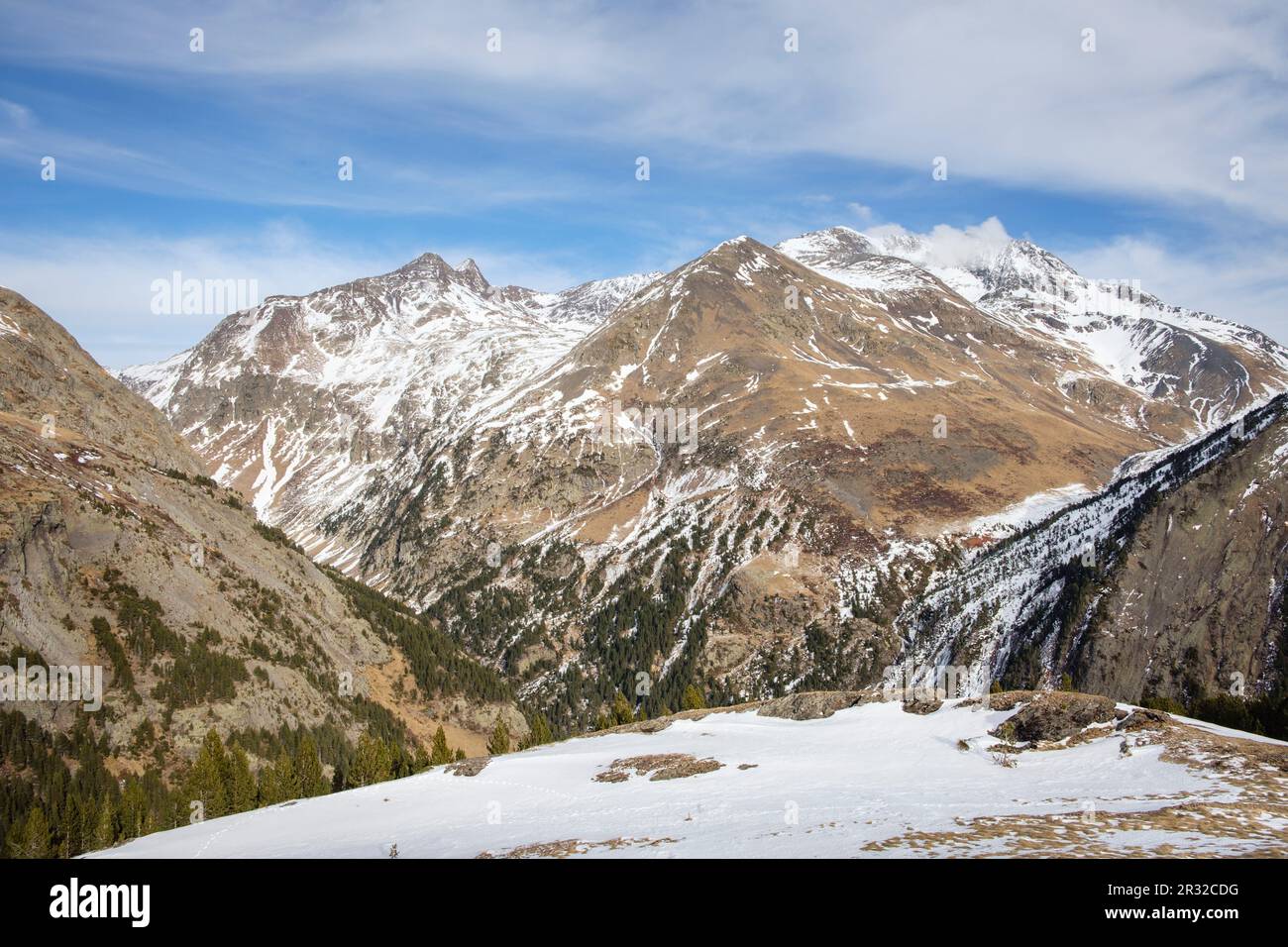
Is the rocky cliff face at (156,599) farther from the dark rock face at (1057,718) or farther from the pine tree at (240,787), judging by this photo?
the dark rock face at (1057,718)

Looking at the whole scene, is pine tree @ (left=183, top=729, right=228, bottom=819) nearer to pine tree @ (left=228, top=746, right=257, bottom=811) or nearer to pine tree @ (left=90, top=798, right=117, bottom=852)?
pine tree @ (left=228, top=746, right=257, bottom=811)

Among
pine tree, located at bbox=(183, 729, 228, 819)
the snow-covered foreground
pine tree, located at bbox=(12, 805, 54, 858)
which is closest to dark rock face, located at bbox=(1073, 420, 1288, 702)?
the snow-covered foreground

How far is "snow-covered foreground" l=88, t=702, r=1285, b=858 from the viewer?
2195 cm

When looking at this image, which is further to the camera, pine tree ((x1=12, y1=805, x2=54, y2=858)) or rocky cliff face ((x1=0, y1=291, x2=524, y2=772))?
rocky cliff face ((x1=0, y1=291, x2=524, y2=772))

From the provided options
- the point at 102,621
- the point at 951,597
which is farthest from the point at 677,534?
the point at 102,621

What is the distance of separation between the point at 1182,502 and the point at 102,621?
144405 mm

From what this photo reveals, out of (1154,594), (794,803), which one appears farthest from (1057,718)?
(1154,594)

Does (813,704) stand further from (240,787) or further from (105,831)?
(105,831)

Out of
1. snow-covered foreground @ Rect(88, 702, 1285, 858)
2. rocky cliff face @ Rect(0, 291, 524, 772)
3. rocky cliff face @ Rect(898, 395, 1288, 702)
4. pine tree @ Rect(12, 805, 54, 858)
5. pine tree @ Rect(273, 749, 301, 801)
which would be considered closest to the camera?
snow-covered foreground @ Rect(88, 702, 1285, 858)

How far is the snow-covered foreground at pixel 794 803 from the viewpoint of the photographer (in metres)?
22.0

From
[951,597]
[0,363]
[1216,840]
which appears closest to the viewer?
[1216,840]
